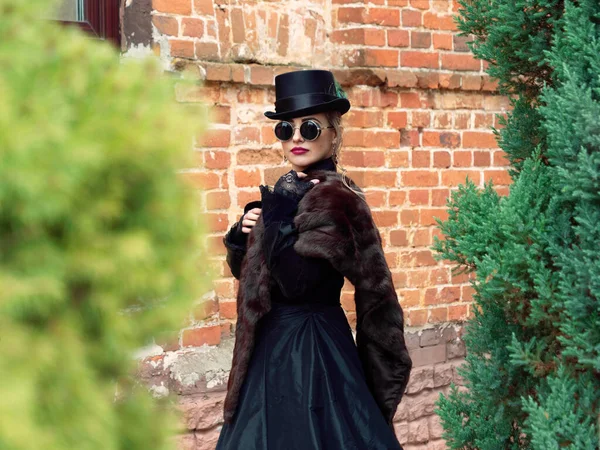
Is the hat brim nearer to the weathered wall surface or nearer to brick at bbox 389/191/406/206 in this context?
the weathered wall surface

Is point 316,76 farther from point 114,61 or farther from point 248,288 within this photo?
point 114,61

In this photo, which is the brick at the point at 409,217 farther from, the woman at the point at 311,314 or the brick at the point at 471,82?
the woman at the point at 311,314

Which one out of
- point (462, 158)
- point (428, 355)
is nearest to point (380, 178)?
point (462, 158)

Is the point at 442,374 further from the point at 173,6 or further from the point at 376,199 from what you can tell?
the point at 173,6

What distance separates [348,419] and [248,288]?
60 cm

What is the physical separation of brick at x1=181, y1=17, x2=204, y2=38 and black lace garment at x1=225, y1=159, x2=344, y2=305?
1139 mm

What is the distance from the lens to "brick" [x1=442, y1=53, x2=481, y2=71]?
15.1ft

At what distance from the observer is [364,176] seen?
14.2ft

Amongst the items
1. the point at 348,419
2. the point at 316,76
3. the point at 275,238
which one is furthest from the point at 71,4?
the point at 348,419

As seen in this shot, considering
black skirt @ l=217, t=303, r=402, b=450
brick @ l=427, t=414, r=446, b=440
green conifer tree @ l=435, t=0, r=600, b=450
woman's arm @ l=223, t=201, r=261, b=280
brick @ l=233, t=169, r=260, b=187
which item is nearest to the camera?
green conifer tree @ l=435, t=0, r=600, b=450

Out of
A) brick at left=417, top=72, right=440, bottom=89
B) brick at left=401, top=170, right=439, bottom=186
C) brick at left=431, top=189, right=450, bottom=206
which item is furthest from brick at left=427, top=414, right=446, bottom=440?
brick at left=417, top=72, right=440, bottom=89

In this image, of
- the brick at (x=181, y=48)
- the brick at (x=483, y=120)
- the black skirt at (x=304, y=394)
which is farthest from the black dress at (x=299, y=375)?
Answer: the brick at (x=483, y=120)

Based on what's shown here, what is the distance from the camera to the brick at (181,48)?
12.5 ft

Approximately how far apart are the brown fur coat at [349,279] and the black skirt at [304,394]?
0.07m
